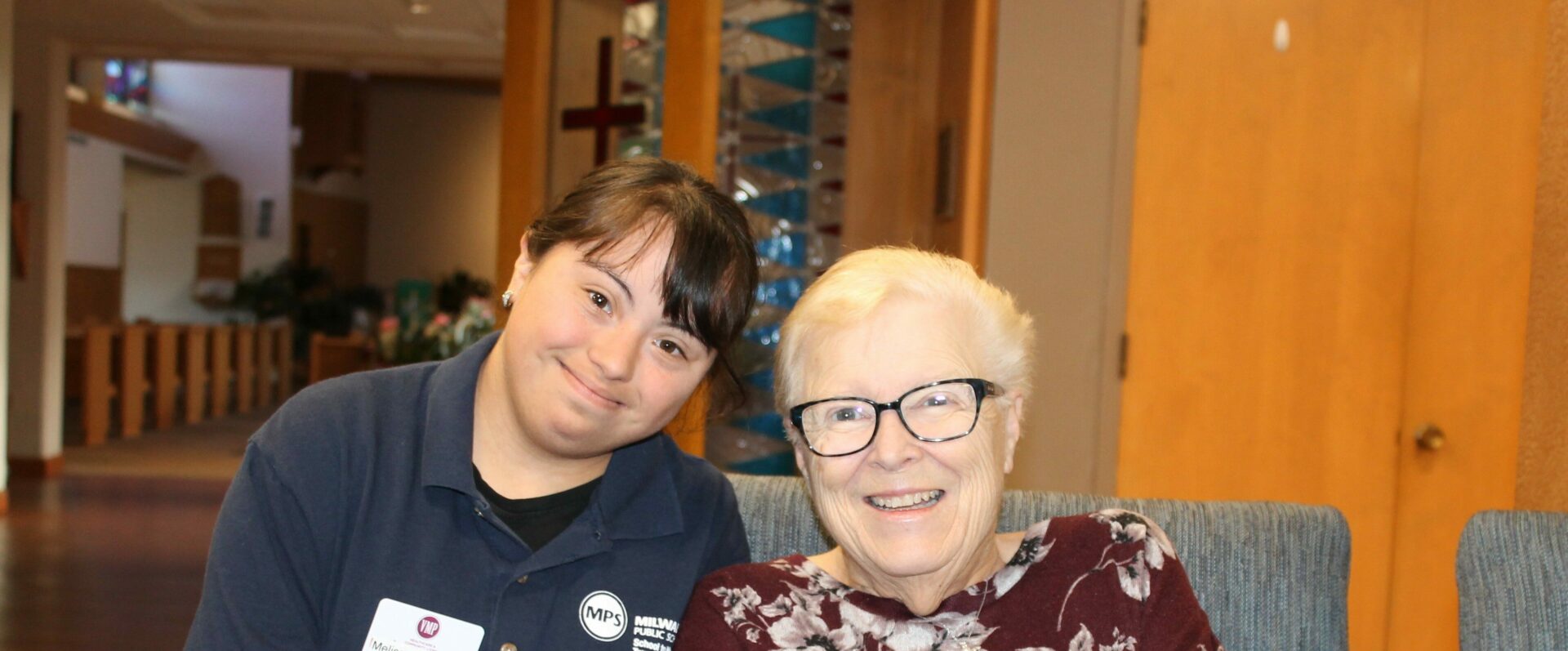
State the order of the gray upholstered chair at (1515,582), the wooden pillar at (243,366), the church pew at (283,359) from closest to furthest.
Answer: the gray upholstered chair at (1515,582) → the wooden pillar at (243,366) → the church pew at (283,359)

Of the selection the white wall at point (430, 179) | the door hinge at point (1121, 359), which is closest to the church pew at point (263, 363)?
the white wall at point (430, 179)

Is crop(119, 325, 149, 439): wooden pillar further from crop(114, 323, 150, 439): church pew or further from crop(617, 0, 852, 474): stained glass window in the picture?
crop(617, 0, 852, 474): stained glass window

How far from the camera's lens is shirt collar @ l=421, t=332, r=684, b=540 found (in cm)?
145

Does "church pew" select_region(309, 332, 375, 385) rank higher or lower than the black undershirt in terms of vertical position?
lower

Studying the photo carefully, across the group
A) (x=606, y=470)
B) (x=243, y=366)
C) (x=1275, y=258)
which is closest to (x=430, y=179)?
(x=243, y=366)

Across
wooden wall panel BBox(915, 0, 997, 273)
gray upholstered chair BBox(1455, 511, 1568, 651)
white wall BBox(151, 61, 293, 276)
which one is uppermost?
white wall BBox(151, 61, 293, 276)

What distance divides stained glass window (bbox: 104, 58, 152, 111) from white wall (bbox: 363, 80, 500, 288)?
2.75 metres

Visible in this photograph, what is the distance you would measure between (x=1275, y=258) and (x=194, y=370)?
10.3 metres

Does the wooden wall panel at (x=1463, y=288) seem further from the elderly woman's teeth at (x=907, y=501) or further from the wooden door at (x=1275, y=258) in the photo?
the elderly woman's teeth at (x=907, y=501)

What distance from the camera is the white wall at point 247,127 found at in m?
14.5

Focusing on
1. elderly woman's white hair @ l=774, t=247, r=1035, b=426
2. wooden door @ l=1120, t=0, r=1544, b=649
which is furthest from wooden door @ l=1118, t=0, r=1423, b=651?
elderly woman's white hair @ l=774, t=247, r=1035, b=426

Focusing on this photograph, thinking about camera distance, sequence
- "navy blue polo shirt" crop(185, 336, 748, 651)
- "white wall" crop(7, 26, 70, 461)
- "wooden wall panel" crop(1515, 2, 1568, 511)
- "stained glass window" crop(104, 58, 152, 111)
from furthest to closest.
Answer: "stained glass window" crop(104, 58, 152, 111) < "white wall" crop(7, 26, 70, 461) < "wooden wall panel" crop(1515, 2, 1568, 511) < "navy blue polo shirt" crop(185, 336, 748, 651)

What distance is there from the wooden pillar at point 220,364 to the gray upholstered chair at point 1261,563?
10981 mm

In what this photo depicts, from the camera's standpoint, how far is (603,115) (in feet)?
11.0
